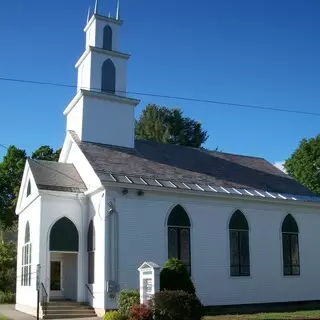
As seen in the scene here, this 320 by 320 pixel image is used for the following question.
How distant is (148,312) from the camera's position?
703 inches

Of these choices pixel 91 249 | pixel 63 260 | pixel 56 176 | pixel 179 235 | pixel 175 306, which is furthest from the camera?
pixel 56 176

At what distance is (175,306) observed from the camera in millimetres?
17516

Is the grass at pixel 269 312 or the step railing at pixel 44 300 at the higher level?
the step railing at pixel 44 300

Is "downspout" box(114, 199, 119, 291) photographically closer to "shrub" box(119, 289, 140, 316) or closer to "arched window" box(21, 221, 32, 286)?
"shrub" box(119, 289, 140, 316)

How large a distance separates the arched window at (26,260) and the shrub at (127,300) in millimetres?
7061

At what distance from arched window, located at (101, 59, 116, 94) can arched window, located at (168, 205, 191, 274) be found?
863 centimetres

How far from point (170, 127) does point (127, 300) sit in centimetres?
4148

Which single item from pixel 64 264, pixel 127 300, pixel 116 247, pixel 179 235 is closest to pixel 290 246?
pixel 179 235

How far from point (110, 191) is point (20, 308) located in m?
8.52

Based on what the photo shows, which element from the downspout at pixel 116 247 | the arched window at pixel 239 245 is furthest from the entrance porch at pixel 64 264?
the arched window at pixel 239 245

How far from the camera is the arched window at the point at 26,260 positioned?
1026 inches

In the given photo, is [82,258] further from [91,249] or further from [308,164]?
[308,164]

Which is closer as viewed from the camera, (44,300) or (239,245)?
(44,300)

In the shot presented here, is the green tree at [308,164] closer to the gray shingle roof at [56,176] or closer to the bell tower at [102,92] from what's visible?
the bell tower at [102,92]
